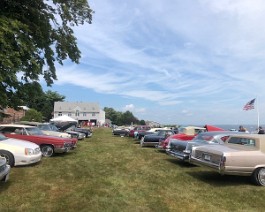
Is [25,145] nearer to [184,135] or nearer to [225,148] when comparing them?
[225,148]

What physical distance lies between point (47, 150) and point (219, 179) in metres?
8.43

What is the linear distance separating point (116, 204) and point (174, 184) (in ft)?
9.09

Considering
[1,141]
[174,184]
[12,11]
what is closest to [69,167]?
[1,141]

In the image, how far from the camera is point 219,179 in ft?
34.9

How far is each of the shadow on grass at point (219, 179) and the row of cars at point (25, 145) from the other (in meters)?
5.73

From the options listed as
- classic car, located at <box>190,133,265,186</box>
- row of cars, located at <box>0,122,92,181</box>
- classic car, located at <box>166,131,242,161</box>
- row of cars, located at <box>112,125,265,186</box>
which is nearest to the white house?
row of cars, located at <box>0,122,92,181</box>

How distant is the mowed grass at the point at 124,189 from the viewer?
7.52 m

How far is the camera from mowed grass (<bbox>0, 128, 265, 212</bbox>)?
7.52 meters

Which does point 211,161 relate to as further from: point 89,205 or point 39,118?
point 39,118

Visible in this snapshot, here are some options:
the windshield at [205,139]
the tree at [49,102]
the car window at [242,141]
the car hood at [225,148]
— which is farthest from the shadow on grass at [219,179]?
the tree at [49,102]

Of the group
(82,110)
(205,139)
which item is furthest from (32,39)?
(82,110)

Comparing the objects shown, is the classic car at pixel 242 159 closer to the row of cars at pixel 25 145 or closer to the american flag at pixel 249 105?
the row of cars at pixel 25 145

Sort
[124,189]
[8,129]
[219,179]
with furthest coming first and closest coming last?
1. [8,129]
2. [219,179]
3. [124,189]

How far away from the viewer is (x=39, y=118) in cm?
6172
